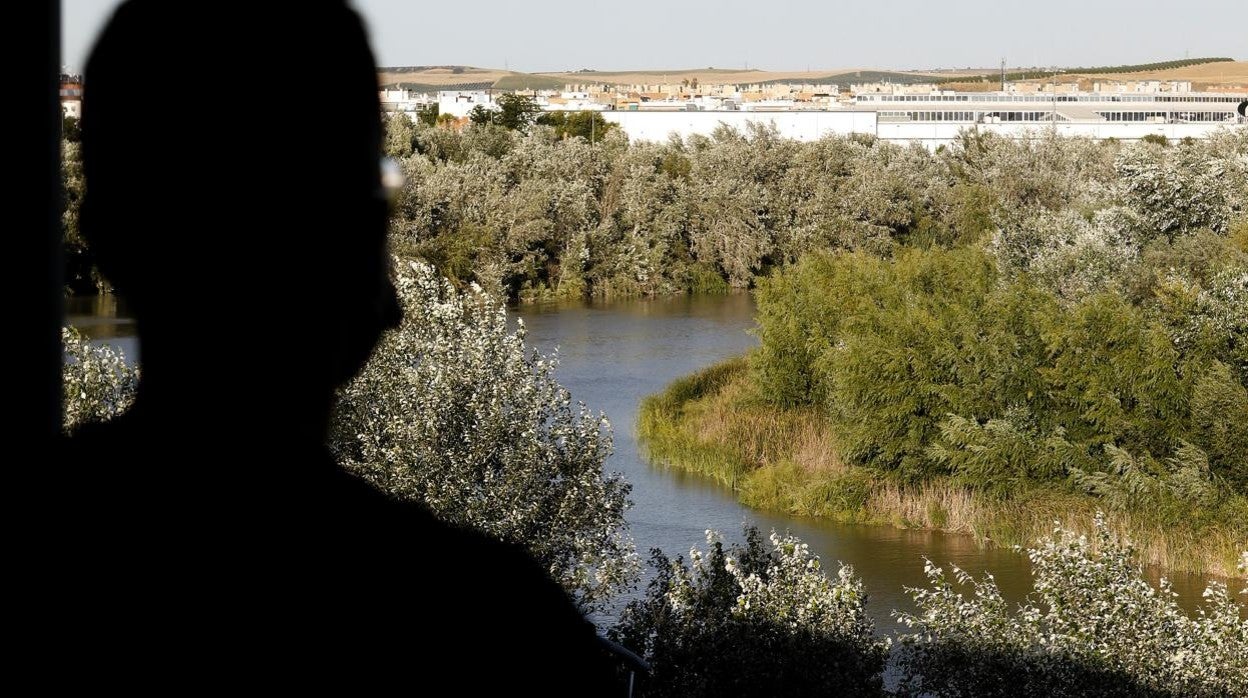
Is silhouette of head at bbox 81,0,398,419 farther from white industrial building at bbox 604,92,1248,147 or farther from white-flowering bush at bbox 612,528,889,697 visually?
white industrial building at bbox 604,92,1248,147

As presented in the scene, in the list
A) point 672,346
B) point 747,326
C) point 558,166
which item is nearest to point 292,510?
point 672,346

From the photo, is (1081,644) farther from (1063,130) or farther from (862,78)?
(862,78)

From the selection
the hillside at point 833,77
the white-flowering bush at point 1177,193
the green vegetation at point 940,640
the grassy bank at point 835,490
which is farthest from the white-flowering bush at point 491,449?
the hillside at point 833,77

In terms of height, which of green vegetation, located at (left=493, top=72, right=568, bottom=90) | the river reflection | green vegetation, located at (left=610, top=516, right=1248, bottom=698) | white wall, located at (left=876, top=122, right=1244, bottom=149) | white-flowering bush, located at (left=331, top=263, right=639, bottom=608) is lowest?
the river reflection

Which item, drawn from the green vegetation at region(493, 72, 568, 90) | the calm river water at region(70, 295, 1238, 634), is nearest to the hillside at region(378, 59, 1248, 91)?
the green vegetation at region(493, 72, 568, 90)

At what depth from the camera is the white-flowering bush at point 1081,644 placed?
662cm

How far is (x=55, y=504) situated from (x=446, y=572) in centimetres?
12

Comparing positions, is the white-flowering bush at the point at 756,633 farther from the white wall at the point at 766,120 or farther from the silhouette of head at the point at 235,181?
the white wall at the point at 766,120

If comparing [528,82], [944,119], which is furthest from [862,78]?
[944,119]

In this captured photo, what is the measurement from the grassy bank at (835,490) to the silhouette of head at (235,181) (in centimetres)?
1177

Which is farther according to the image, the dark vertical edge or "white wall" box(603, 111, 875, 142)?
"white wall" box(603, 111, 875, 142)

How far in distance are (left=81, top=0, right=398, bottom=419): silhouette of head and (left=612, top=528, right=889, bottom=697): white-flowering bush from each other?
5.94 metres

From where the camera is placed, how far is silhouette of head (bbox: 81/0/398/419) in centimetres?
45

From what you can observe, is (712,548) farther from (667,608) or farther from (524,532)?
(524,532)
